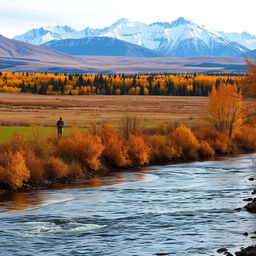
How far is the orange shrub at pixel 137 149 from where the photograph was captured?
49.0 meters

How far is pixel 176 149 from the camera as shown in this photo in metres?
55.1

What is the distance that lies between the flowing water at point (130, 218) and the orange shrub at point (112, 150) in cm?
452

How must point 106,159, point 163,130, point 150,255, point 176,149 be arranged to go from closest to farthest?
point 150,255
point 106,159
point 176,149
point 163,130

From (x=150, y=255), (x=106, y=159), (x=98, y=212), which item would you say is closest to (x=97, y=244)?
(x=150, y=255)

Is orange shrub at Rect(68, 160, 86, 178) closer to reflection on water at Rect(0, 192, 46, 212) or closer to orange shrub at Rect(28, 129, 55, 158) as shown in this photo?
orange shrub at Rect(28, 129, 55, 158)

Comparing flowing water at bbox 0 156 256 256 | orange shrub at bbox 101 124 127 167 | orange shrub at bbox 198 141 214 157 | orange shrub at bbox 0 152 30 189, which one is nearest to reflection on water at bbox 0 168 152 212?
flowing water at bbox 0 156 256 256

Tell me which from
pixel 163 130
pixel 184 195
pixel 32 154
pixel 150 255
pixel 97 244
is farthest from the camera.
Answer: pixel 163 130

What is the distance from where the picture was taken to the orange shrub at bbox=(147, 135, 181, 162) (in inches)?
2083

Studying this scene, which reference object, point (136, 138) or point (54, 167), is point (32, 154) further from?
point (136, 138)

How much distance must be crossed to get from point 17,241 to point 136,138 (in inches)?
986

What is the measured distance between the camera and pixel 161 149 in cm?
5356

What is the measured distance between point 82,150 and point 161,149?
11208mm

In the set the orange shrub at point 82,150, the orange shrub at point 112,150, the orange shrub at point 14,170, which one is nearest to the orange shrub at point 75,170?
the orange shrub at point 82,150

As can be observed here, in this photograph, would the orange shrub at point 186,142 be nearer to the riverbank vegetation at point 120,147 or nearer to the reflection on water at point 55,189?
the riverbank vegetation at point 120,147
